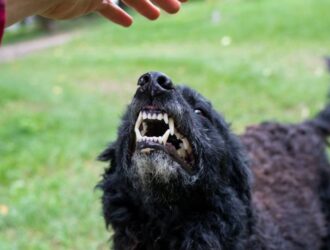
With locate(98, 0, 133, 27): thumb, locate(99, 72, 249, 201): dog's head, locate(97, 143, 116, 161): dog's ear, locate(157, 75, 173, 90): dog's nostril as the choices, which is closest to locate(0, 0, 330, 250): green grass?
locate(97, 143, 116, 161): dog's ear

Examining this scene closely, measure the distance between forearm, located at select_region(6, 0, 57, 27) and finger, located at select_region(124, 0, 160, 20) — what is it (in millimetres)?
740

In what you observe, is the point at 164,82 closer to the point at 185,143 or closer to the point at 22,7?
the point at 185,143

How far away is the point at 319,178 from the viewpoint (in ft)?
14.2

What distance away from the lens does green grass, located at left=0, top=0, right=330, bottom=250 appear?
17.4 ft

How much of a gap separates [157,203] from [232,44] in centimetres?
1307

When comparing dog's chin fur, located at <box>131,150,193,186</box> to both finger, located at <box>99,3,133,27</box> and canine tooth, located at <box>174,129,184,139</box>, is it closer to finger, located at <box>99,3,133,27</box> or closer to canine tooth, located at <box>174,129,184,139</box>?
canine tooth, located at <box>174,129,184,139</box>

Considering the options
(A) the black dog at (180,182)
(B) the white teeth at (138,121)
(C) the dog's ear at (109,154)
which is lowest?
(A) the black dog at (180,182)

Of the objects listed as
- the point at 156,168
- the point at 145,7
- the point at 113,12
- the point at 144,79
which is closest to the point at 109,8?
the point at 113,12

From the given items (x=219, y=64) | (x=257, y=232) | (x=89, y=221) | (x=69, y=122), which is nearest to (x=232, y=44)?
(x=219, y=64)

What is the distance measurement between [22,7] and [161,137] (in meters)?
0.87

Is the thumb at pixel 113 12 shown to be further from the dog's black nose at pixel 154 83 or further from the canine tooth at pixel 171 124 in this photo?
the canine tooth at pixel 171 124

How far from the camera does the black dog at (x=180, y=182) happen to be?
9.00 ft

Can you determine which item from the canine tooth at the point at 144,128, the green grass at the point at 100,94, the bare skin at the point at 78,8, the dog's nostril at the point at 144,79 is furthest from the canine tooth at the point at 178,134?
the green grass at the point at 100,94

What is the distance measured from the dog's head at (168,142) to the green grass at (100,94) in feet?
5.62
